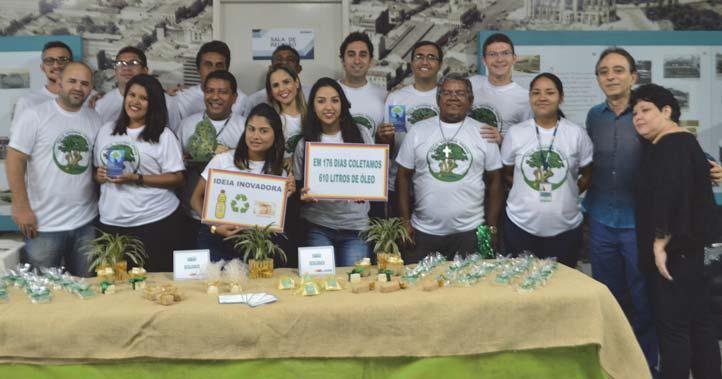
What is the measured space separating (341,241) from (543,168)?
1178 mm

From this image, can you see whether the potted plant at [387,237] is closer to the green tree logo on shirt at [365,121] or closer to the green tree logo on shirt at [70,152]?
the green tree logo on shirt at [365,121]

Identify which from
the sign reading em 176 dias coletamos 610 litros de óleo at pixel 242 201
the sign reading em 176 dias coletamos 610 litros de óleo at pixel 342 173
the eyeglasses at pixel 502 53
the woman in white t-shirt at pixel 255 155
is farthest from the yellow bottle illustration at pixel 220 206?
the eyeglasses at pixel 502 53

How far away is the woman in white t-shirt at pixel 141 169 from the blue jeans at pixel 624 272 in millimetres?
2365

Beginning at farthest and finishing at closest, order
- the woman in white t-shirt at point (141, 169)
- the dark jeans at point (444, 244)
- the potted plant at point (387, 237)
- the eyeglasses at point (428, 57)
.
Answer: the eyeglasses at point (428, 57)
the dark jeans at point (444, 244)
the woman in white t-shirt at point (141, 169)
the potted plant at point (387, 237)

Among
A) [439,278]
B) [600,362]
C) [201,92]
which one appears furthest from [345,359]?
[201,92]

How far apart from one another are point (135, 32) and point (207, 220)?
2558mm

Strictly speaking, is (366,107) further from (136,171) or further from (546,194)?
(136,171)

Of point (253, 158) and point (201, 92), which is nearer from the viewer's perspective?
point (253, 158)

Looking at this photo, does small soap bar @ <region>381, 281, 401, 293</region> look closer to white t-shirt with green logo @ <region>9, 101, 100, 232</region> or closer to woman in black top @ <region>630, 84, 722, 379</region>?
woman in black top @ <region>630, 84, 722, 379</region>

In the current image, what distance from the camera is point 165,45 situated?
16.9 feet

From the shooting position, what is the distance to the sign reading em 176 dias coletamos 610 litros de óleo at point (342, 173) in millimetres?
3438

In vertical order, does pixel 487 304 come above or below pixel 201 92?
below

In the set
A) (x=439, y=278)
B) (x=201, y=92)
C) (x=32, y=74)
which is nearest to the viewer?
(x=439, y=278)

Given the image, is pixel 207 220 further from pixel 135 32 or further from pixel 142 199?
pixel 135 32
